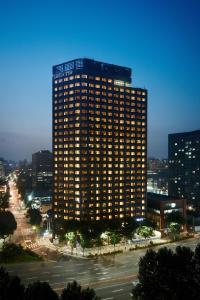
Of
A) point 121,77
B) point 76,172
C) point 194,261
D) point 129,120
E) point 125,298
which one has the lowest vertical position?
point 125,298

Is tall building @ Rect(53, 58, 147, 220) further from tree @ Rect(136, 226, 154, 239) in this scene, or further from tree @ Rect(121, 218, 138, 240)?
tree @ Rect(136, 226, 154, 239)

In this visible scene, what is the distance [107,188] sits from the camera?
128m

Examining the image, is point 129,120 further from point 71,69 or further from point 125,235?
point 125,235

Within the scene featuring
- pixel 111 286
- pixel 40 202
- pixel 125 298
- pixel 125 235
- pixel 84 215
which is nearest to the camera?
pixel 125 298

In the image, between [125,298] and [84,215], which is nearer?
[125,298]

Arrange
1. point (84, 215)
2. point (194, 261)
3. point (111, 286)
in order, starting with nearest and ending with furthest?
1. point (194, 261)
2. point (111, 286)
3. point (84, 215)

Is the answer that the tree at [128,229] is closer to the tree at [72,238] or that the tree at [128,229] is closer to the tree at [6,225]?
the tree at [72,238]

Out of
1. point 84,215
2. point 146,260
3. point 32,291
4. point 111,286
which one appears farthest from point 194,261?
point 84,215

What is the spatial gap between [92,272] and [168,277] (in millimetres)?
28881

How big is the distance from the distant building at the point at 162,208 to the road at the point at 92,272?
37990 mm

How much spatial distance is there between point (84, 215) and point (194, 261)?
67224 millimetres

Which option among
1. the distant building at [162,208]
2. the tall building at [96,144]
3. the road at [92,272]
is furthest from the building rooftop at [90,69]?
the road at [92,272]

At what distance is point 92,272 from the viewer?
7894 cm

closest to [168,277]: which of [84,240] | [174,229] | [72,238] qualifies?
[84,240]
